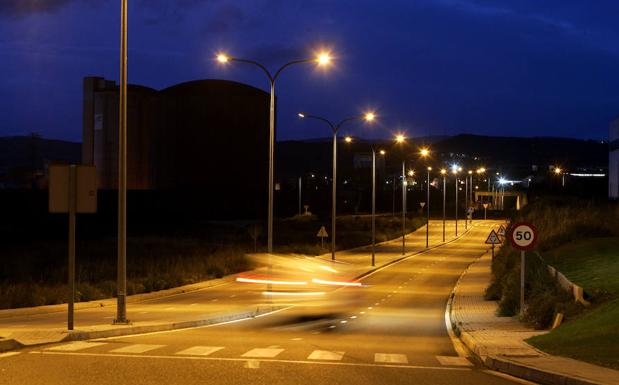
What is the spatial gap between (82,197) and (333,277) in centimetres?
3217

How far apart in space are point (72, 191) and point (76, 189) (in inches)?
5.0

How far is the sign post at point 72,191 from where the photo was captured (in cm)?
1625

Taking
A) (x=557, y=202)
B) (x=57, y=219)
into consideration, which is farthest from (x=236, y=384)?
(x=57, y=219)

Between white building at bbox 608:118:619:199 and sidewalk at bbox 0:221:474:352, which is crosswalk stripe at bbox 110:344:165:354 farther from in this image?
white building at bbox 608:118:619:199

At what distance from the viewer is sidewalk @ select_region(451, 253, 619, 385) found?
467 inches

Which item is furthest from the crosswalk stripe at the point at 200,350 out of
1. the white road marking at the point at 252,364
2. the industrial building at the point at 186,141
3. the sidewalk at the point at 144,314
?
the industrial building at the point at 186,141

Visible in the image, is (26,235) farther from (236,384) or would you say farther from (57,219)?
(236,384)

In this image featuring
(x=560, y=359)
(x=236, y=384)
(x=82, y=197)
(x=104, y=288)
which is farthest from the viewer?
(x=104, y=288)

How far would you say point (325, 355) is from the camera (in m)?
14.8

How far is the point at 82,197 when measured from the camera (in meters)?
16.4

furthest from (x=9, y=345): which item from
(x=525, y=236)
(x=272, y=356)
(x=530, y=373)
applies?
(x=525, y=236)

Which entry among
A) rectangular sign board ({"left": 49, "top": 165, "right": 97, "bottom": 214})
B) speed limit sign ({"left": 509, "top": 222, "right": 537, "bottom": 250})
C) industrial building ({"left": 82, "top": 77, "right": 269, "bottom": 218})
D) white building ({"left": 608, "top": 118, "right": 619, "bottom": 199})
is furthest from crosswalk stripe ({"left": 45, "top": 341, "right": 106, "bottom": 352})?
industrial building ({"left": 82, "top": 77, "right": 269, "bottom": 218})

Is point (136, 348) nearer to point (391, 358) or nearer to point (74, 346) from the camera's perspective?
point (74, 346)

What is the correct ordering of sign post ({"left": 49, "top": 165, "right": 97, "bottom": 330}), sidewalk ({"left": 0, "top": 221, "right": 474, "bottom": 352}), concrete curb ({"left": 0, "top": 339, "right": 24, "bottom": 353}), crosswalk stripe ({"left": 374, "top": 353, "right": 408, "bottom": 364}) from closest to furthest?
concrete curb ({"left": 0, "top": 339, "right": 24, "bottom": 353}), crosswalk stripe ({"left": 374, "top": 353, "right": 408, "bottom": 364}), sign post ({"left": 49, "top": 165, "right": 97, "bottom": 330}), sidewalk ({"left": 0, "top": 221, "right": 474, "bottom": 352})
